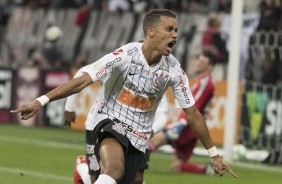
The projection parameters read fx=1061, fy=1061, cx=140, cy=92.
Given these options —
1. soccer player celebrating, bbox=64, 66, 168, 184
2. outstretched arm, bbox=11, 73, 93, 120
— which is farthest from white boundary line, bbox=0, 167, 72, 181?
outstretched arm, bbox=11, 73, 93, 120

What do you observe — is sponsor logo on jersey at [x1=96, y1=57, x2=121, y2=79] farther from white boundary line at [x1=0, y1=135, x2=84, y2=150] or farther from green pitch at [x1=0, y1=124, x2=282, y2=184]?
white boundary line at [x1=0, y1=135, x2=84, y2=150]

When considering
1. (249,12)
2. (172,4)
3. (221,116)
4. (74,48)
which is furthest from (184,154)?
(74,48)

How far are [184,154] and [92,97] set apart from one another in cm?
707

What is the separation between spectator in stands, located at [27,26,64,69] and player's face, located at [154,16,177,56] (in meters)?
15.6

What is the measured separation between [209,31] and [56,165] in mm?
6562

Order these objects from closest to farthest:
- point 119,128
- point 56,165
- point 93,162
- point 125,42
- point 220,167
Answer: point 220,167 < point 119,128 < point 93,162 < point 56,165 < point 125,42

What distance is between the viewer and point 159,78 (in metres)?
9.28

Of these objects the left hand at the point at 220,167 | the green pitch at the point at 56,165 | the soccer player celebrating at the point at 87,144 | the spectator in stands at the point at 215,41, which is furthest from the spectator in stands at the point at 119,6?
the left hand at the point at 220,167

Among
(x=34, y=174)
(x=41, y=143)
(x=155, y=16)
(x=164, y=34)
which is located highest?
(x=155, y=16)

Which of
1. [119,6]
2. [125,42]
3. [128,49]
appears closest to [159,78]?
[128,49]

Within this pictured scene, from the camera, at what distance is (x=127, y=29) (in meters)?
24.5

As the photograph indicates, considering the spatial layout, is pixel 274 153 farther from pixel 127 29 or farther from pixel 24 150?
pixel 127 29

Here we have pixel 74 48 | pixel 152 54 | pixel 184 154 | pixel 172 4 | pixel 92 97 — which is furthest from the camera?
pixel 74 48

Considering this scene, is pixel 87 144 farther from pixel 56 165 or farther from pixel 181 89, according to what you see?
pixel 56 165
